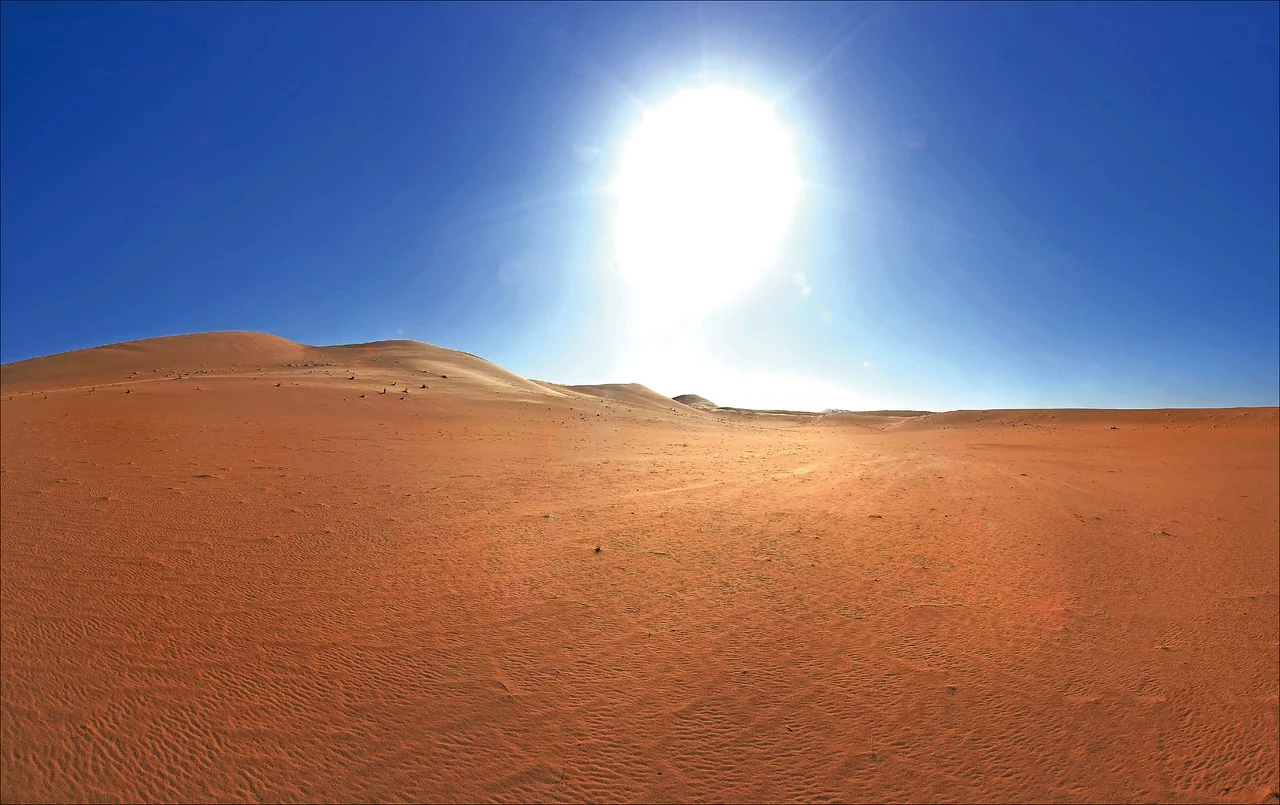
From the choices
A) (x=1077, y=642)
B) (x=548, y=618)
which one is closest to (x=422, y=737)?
(x=548, y=618)

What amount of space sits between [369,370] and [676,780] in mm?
35559

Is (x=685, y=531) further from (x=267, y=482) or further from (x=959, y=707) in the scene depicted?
(x=267, y=482)

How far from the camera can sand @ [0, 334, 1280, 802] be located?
3410mm

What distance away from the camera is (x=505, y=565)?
255 inches

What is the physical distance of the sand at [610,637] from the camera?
341 cm

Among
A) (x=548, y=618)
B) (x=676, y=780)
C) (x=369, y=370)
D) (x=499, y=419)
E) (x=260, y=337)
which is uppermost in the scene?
(x=260, y=337)

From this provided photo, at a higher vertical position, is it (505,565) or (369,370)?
(369,370)

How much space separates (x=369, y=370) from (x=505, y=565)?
104 feet

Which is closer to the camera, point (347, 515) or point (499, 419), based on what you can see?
point (347, 515)

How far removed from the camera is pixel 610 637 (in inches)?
192

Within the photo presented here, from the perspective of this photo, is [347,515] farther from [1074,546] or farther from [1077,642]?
[1074,546]

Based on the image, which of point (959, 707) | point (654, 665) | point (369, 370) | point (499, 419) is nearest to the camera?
point (959, 707)

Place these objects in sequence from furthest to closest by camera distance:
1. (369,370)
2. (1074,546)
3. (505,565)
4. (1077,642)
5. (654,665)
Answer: (369,370), (1074,546), (505,565), (1077,642), (654,665)

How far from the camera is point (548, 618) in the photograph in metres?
5.19
